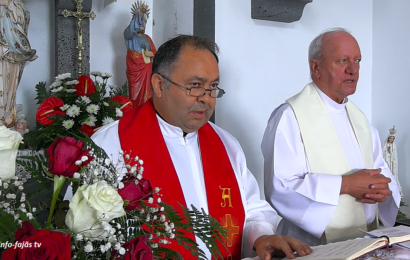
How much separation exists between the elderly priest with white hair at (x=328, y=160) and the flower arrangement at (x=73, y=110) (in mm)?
1224

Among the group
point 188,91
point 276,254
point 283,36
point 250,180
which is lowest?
point 276,254

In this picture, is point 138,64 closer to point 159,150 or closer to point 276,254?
point 159,150

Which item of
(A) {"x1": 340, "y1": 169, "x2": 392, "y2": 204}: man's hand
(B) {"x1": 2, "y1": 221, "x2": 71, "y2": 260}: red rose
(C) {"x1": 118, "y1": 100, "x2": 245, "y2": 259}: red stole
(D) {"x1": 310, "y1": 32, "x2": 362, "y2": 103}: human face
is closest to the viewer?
(B) {"x1": 2, "y1": 221, "x2": 71, "y2": 260}: red rose

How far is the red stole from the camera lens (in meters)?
2.21

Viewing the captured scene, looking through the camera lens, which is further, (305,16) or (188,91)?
(305,16)

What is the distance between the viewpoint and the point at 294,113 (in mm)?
2984

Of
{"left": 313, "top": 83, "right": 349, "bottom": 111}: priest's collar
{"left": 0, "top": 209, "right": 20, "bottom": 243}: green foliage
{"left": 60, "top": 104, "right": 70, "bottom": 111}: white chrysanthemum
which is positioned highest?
{"left": 313, "top": 83, "right": 349, "bottom": 111}: priest's collar

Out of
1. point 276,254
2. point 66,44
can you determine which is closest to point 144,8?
point 66,44

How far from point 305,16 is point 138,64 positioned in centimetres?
197

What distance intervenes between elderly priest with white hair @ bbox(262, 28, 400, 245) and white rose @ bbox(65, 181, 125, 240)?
193cm

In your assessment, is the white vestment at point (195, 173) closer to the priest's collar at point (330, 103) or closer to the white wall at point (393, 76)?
the priest's collar at point (330, 103)

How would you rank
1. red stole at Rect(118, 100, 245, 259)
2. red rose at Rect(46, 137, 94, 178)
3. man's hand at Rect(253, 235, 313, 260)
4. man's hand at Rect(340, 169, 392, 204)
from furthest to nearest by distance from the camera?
man's hand at Rect(340, 169, 392, 204) → red stole at Rect(118, 100, 245, 259) → man's hand at Rect(253, 235, 313, 260) → red rose at Rect(46, 137, 94, 178)

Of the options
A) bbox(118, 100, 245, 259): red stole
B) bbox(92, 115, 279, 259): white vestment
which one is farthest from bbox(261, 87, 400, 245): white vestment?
bbox(118, 100, 245, 259): red stole

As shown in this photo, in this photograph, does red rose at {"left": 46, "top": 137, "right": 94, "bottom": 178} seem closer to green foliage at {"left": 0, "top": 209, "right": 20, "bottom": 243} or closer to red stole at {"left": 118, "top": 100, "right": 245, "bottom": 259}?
green foliage at {"left": 0, "top": 209, "right": 20, "bottom": 243}
